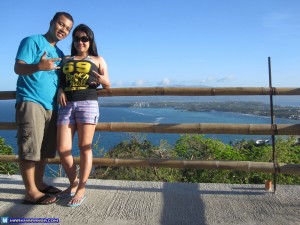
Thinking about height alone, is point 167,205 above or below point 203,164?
below

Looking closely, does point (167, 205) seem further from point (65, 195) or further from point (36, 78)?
point (36, 78)

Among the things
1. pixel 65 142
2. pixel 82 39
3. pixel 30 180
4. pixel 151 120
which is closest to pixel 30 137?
pixel 65 142

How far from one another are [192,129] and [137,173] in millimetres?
2410

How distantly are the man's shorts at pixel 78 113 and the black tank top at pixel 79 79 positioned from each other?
0.05 m

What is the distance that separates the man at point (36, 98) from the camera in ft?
9.82

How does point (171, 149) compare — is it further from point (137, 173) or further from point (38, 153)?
point (38, 153)

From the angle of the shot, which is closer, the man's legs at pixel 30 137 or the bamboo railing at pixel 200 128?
the man's legs at pixel 30 137

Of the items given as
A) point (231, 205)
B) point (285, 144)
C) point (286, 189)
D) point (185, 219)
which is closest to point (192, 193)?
point (231, 205)

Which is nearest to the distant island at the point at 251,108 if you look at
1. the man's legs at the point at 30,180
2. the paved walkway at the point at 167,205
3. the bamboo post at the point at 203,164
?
the bamboo post at the point at 203,164

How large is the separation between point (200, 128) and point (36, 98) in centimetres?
157

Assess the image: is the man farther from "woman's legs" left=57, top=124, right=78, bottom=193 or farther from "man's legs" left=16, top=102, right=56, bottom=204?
"woman's legs" left=57, top=124, right=78, bottom=193

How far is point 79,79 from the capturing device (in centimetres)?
313

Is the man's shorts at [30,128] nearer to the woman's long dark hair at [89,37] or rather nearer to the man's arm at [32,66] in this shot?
the man's arm at [32,66]

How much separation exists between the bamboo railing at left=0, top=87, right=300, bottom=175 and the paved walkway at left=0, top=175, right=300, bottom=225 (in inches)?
11.0
